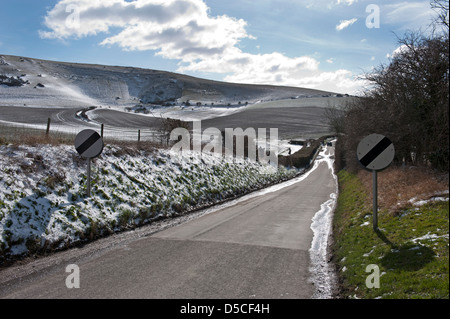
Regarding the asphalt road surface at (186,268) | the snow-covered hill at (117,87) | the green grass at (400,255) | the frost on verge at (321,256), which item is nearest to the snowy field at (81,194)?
the asphalt road surface at (186,268)

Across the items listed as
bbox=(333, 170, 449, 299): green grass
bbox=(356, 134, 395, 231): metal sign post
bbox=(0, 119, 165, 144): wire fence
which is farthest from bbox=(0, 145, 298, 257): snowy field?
bbox=(356, 134, 395, 231): metal sign post

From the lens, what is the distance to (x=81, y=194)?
1025cm

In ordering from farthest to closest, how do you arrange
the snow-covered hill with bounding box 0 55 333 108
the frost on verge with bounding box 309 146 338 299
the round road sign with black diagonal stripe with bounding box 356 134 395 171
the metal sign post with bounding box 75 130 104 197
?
the snow-covered hill with bounding box 0 55 333 108 → the metal sign post with bounding box 75 130 104 197 → the round road sign with black diagonal stripe with bounding box 356 134 395 171 → the frost on verge with bounding box 309 146 338 299

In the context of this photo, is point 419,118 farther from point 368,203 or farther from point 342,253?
point 342,253

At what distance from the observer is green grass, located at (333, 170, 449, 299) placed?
5079 millimetres

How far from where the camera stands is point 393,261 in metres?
6.17

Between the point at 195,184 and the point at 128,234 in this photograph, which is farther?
the point at 195,184

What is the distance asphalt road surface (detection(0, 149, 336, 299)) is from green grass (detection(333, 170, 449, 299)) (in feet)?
2.75

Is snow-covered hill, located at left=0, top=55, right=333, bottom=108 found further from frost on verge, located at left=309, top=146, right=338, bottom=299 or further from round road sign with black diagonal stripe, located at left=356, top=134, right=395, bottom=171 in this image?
round road sign with black diagonal stripe, located at left=356, top=134, right=395, bottom=171

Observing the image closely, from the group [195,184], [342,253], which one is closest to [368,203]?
[342,253]

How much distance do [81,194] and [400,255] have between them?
27.0 ft

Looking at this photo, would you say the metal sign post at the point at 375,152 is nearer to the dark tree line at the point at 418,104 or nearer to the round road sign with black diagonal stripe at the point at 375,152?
the round road sign with black diagonal stripe at the point at 375,152

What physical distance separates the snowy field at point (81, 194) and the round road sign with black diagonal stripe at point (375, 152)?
6.75m
